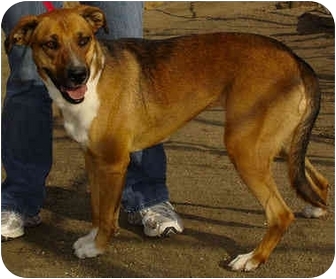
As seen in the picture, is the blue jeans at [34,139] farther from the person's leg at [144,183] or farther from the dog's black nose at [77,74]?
the dog's black nose at [77,74]

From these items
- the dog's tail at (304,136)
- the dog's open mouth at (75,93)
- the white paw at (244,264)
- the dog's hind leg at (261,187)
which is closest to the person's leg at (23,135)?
the dog's open mouth at (75,93)

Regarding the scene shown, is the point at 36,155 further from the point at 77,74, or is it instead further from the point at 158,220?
the point at 77,74

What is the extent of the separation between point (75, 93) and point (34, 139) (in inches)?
32.4

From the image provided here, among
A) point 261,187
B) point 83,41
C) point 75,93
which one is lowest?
point 261,187

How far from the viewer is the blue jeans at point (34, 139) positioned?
4324 millimetres

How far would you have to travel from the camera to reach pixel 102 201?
13.5 feet

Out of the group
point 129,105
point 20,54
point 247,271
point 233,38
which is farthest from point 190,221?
point 20,54

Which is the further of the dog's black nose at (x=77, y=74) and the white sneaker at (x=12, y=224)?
the white sneaker at (x=12, y=224)

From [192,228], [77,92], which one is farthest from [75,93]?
[192,228]

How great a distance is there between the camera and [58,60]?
373 cm

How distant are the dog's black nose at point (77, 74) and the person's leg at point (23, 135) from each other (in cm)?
75

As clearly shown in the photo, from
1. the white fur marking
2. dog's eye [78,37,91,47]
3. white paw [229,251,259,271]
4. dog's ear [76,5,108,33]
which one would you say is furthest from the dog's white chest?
white paw [229,251,259,271]

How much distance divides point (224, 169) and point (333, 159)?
998mm

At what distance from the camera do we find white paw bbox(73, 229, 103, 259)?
4160 mm
